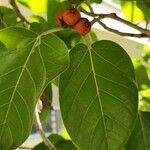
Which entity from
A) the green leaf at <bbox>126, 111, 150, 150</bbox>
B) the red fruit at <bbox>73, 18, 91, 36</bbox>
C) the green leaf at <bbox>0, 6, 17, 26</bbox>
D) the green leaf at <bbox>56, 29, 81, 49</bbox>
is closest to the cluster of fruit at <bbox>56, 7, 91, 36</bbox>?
the red fruit at <bbox>73, 18, 91, 36</bbox>

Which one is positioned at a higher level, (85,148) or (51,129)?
(85,148)

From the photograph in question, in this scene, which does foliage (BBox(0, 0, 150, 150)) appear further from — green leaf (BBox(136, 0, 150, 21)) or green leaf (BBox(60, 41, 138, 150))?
green leaf (BBox(136, 0, 150, 21))

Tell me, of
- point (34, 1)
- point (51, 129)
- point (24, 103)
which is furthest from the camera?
point (51, 129)

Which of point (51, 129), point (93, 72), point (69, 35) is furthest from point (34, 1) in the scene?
point (51, 129)

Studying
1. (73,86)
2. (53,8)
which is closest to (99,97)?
(73,86)

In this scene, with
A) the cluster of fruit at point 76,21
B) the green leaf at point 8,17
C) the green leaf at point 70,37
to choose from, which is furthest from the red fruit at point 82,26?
the green leaf at point 8,17

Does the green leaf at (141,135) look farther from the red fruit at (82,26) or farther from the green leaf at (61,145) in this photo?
the red fruit at (82,26)

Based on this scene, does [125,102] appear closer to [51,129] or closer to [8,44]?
[8,44]

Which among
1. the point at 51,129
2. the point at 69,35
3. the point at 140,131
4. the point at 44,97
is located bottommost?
the point at 51,129

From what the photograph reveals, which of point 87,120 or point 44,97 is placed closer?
point 87,120
